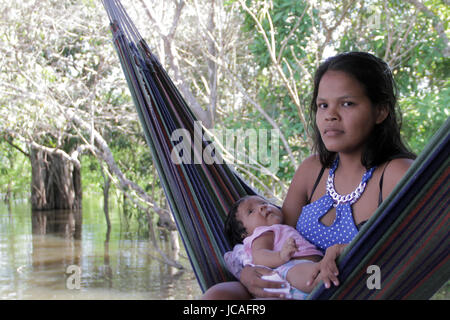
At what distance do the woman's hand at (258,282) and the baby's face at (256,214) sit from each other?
0.16m

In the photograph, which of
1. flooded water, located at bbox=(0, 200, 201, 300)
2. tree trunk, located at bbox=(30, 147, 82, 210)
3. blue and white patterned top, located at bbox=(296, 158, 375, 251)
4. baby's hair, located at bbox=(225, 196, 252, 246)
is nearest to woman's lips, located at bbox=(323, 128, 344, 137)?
blue and white patterned top, located at bbox=(296, 158, 375, 251)

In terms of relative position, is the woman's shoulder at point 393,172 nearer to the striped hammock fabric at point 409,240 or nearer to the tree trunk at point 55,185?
the striped hammock fabric at point 409,240

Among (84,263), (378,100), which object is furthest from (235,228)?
(84,263)

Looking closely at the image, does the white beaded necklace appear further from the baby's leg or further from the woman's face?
the baby's leg

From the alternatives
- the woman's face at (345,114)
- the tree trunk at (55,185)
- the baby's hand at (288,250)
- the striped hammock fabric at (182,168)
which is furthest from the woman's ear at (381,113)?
the tree trunk at (55,185)

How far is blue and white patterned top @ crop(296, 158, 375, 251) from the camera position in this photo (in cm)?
119

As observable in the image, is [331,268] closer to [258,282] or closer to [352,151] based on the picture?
[258,282]

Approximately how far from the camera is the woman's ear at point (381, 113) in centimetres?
122

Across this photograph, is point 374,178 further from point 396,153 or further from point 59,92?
point 59,92

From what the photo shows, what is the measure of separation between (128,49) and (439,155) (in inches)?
51.6

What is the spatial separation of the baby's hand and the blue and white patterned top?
0.10 m

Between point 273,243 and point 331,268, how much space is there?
290 millimetres

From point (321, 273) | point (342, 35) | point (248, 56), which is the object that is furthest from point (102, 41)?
point (321, 273)

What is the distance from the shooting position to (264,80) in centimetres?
582
